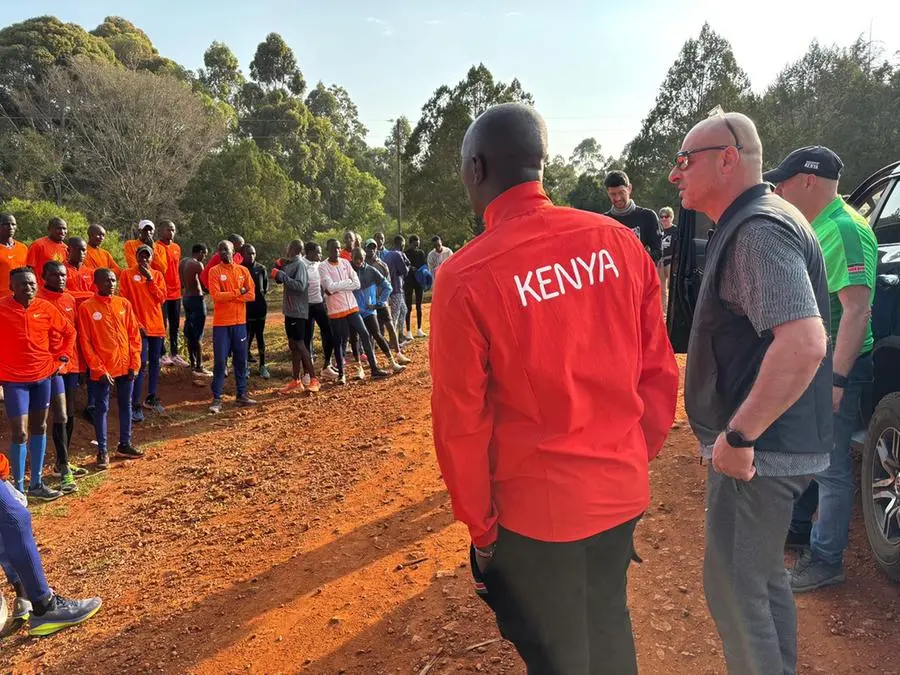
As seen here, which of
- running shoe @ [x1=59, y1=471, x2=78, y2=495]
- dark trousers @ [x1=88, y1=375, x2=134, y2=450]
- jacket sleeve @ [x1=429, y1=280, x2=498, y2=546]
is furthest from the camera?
dark trousers @ [x1=88, y1=375, x2=134, y2=450]

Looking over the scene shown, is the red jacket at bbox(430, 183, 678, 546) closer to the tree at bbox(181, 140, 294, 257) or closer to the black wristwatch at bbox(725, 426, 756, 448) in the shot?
the black wristwatch at bbox(725, 426, 756, 448)

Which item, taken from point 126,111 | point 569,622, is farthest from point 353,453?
point 126,111

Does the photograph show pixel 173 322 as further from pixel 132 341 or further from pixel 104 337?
pixel 104 337

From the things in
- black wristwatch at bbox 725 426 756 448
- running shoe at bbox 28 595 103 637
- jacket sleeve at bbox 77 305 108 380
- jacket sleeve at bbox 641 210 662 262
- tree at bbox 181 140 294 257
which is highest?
tree at bbox 181 140 294 257

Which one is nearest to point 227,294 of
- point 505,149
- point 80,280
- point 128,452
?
point 80,280

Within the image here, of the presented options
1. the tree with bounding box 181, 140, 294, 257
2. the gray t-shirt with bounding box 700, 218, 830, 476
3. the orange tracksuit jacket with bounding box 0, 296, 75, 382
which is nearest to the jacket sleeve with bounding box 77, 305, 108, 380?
the orange tracksuit jacket with bounding box 0, 296, 75, 382

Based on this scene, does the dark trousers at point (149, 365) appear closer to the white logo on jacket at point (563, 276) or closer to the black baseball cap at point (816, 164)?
the white logo on jacket at point (563, 276)

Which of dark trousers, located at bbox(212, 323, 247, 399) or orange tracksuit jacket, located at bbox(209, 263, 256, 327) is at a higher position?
orange tracksuit jacket, located at bbox(209, 263, 256, 327)

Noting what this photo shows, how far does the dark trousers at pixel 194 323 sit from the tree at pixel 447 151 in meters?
17.8

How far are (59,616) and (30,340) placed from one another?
8.25ft

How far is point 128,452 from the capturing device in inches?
235

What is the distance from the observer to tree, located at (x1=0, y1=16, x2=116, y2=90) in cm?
2511

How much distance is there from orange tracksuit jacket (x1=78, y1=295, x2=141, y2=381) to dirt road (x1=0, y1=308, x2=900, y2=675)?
106cm

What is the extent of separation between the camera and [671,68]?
34469 mm
